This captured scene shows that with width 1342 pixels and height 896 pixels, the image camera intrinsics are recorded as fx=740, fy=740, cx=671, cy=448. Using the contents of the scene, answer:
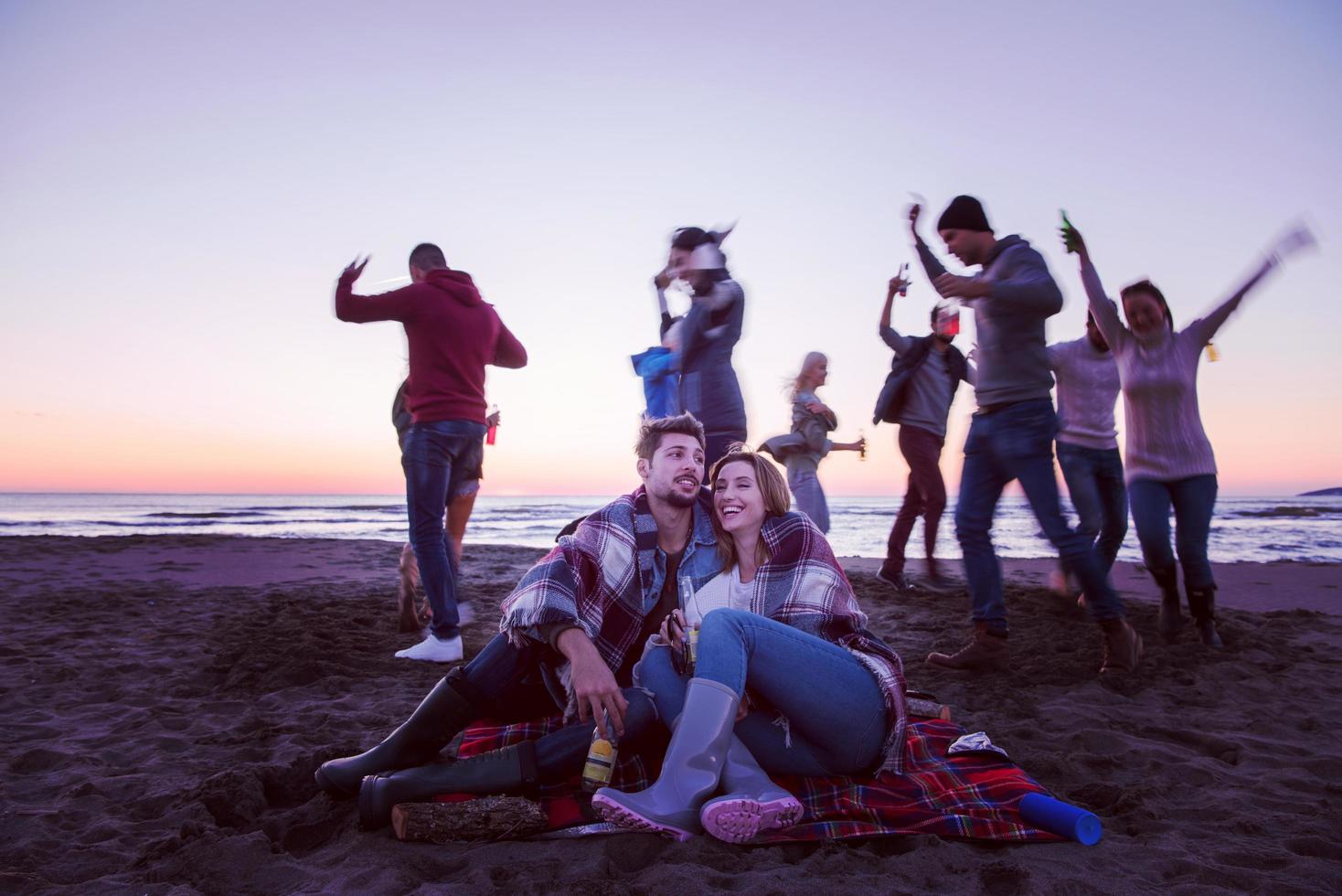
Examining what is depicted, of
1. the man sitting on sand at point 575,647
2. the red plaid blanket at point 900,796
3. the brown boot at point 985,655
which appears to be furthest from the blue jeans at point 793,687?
the brown boot at point 985,655

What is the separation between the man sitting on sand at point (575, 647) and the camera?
84.9 inches

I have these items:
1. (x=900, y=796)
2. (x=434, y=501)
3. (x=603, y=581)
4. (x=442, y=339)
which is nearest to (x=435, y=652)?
(x=434, y=501)

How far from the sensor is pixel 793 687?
215 centimetres

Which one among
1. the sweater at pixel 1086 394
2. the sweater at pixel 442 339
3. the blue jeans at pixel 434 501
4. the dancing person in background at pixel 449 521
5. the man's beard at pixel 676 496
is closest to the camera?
A: the man's beard at pixel 676 496

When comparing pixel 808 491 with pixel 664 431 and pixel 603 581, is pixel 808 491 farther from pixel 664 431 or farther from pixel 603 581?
pixel 603 581

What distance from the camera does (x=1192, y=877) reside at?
5.82ft

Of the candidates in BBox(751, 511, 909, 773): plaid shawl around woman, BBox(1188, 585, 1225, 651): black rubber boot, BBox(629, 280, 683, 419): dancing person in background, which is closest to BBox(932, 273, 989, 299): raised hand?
BBox(629, 280, 683, 419): dancing person in background

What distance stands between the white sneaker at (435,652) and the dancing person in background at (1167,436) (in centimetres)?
382

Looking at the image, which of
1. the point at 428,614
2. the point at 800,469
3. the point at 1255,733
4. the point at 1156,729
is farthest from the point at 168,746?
the point at 800,469

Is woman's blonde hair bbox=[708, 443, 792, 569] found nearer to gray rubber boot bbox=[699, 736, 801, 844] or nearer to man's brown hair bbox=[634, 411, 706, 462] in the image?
man's brown hair bbox=[634, 411, 706, 462]

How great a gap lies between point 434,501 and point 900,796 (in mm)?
2813

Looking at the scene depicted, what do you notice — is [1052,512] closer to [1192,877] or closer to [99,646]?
[1192,877]

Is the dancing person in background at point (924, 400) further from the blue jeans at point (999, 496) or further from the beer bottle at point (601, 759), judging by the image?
the beer bottle at point (601, 759)

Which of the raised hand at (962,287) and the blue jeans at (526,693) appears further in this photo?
the raised hand at (962,287)
